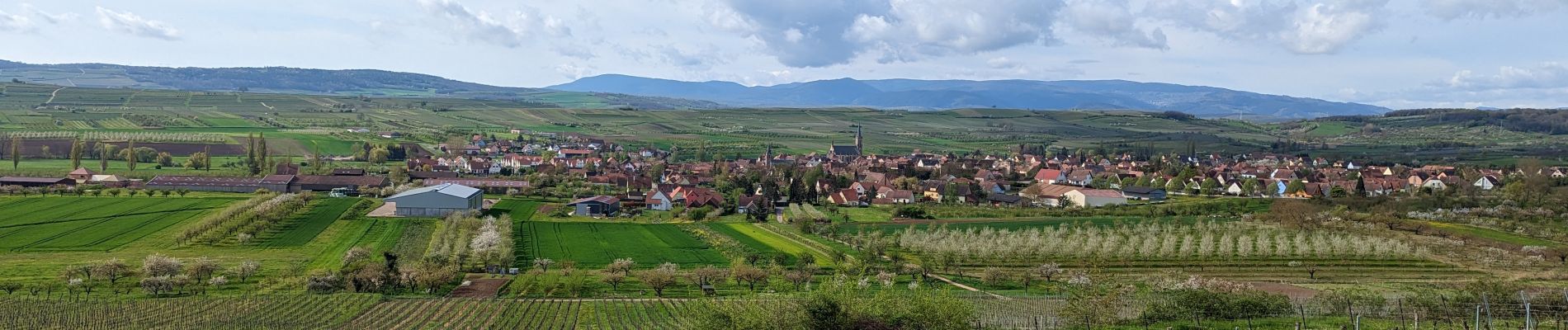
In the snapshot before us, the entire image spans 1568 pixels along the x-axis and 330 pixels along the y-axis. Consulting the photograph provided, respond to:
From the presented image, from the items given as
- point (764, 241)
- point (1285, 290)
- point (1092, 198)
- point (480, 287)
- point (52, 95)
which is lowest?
point (764, 241)

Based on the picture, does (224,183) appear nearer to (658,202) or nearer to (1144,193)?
(658,202)

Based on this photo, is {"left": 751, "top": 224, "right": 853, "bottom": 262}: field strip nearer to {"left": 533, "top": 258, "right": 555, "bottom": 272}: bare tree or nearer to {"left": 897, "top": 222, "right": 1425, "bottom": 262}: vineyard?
{"left": 897, "top": 222, "right": 1425, "bottom": 262}: vineyard

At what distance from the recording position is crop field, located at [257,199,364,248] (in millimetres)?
40000

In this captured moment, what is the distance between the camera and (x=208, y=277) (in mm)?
30453

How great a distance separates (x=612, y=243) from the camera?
41250mm

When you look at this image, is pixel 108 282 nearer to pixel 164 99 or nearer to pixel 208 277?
pixel 208 277

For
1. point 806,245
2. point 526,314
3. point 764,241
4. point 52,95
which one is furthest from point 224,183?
point 52,95

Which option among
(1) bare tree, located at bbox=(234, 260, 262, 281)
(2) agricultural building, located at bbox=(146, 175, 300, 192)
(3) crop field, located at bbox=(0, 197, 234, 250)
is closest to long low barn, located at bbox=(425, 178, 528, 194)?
(2) agricultural building, located at bbox=(146, 175, 300, 192)

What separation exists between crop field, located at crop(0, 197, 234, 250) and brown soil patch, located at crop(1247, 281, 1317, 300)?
129 ft

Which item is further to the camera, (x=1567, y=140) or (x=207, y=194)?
(x=1567, y=140)

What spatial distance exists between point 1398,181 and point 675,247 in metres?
58.9

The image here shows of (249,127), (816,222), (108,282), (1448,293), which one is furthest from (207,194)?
(249,127)

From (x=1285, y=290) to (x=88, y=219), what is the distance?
47.4m

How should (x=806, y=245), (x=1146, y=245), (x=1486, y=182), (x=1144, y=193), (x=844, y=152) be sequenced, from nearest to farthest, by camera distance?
(x=1146, y=245) → (x=806, y=245) → (x=1144, y=193) → (x=1486, y=182) → (x=844, y=152)
